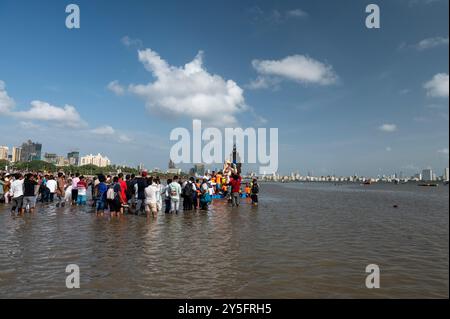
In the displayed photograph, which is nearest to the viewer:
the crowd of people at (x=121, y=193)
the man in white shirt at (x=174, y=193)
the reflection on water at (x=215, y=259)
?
the reflection on water at (x=215, y=259)

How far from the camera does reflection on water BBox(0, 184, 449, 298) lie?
5727 millimetres

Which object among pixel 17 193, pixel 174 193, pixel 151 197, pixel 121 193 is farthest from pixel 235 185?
pixel 17 193

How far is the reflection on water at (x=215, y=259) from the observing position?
5.73 m

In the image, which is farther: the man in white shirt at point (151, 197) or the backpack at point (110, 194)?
the man in white shirt at point (151, 197)

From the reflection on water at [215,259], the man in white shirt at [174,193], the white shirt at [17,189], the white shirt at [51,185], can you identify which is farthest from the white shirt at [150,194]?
the white shirt at [51,185]

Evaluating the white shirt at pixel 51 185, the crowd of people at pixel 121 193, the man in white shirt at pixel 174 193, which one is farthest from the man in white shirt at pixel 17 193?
the man in white shirt at pixel 174 193

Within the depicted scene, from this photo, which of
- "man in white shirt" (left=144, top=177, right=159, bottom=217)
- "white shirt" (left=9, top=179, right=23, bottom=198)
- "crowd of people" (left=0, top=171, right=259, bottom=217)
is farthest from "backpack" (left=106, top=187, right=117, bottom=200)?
"white shirt" (left=9, top=179, right=23, bottom=198)

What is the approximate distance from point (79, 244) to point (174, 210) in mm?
8123

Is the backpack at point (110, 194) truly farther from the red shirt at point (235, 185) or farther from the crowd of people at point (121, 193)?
the red shirt at point (235, 185)

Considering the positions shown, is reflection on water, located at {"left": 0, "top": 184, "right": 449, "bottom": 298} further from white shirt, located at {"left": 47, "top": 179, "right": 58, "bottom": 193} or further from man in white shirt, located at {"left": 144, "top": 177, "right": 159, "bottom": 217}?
white shirt, located at {"left": 47, "top": 179, "right": 58, "bottom": 193}

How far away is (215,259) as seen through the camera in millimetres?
7750

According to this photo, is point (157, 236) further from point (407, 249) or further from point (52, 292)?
point (407, 249)

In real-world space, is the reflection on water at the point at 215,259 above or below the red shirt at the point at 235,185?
below

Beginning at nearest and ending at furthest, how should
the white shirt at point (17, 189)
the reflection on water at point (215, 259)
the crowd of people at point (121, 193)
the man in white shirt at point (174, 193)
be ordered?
the reflection on water at point (215, 259) → the white shirt at point (17, 189) → the crowd of people at point (121, 193) → the man in white shirt at point (174, 193)
